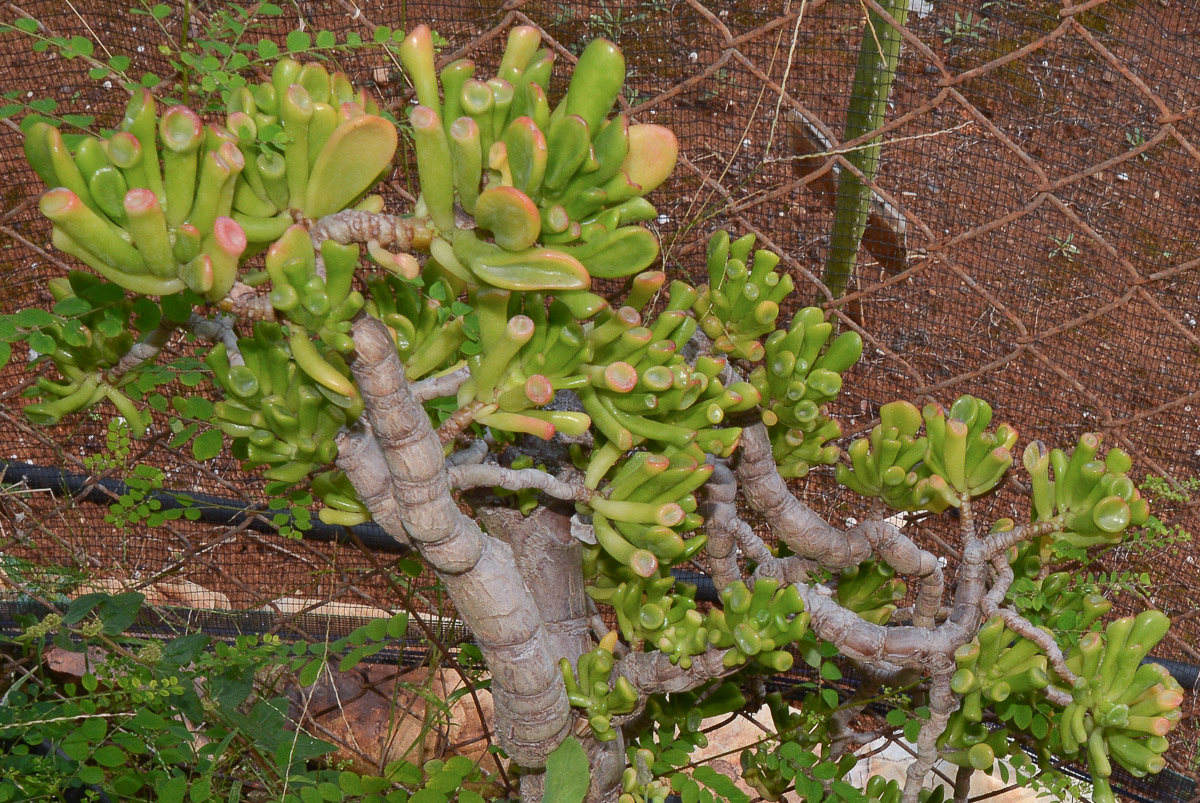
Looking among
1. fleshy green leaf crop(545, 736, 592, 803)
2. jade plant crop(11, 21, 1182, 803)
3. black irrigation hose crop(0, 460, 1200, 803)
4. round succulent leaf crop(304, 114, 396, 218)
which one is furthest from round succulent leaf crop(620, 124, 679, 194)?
black irrigation hose crop(0, 460, 1200, 803)

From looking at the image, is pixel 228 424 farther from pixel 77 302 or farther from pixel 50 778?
pixel 50 778

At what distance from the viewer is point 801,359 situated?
867mm

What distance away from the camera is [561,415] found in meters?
0.65

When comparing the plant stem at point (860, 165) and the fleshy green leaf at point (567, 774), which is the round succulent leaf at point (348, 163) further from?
the plant stem at point (860, 165)

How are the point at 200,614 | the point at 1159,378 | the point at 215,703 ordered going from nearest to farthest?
the point at 215,703 < the point at 200,614 < the point at 1159,378

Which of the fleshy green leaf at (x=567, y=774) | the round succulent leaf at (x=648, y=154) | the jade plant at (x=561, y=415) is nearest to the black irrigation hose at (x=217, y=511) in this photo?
the jade plant at (x=561, y=415)

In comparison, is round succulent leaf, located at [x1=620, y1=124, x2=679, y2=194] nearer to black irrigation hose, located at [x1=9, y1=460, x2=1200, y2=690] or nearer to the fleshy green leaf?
the fleshy green leaf

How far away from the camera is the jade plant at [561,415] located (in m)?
0.52

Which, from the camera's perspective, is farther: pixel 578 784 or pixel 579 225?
pixel 578 784

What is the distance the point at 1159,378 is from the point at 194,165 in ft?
5.48

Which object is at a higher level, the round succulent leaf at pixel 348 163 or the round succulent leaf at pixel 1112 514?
the round succulent leaf at pixel 348 163

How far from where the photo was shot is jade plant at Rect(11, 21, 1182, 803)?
0.52 meters

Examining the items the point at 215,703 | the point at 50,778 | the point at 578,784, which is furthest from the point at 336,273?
the point at 50,778

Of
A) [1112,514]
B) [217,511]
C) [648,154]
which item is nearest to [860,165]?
[1112,514]
